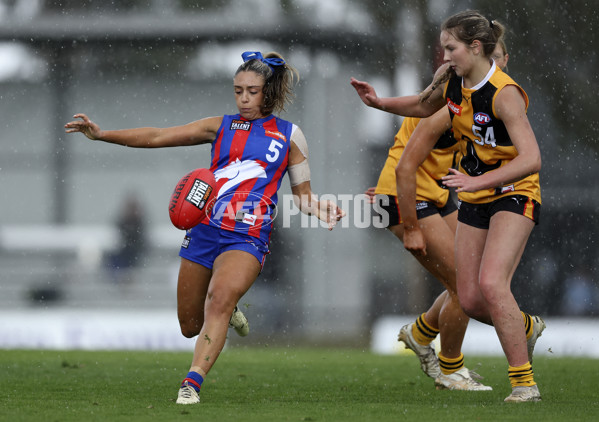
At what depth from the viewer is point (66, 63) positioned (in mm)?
18484

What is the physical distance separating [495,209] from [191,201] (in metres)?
1.53

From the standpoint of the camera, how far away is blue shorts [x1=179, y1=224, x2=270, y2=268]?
5.33m

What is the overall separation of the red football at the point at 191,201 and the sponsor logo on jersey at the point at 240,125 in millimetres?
420

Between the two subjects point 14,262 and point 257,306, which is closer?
point 257,306

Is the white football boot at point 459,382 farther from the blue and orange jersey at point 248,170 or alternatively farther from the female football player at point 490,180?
the blue and orange jersey at point 248,170

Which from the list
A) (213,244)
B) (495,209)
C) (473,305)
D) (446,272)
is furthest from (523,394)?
(213,244)

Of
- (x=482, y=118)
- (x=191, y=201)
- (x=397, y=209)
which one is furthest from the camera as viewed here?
(x=397, y=209)

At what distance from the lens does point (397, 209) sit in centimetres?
628

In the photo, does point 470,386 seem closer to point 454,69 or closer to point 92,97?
point 454,69

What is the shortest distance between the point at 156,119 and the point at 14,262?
3.70m

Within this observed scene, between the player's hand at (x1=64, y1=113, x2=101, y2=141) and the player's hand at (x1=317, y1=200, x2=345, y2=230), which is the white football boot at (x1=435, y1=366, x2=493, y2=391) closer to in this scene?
the player's hand at (x1=317, y1=200, x2=345, y2=230)

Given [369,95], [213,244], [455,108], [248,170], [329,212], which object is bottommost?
[213,244]

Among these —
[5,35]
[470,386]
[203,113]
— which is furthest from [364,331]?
[470,386]

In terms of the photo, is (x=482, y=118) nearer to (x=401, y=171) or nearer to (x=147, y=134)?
(x=401, y=171)
